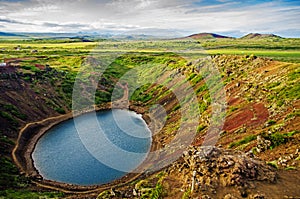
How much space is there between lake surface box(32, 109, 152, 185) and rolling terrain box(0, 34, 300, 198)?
3663 millimetres

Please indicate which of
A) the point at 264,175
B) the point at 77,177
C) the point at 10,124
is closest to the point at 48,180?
the point at 77,177

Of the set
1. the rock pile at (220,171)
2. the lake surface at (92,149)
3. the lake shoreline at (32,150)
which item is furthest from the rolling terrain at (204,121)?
the lake surface at (92,149)

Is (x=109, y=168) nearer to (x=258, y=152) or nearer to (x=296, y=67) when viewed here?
(x=258, y=152)

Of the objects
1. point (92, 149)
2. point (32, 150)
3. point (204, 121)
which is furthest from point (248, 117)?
point (32, 150)

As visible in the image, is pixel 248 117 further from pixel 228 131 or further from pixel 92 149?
pixel 92 149

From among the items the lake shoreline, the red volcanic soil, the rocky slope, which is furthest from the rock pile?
the lake shoreline

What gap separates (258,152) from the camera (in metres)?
28.8

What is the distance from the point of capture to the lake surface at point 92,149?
43781 millimetres

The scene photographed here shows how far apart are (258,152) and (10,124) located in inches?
1913

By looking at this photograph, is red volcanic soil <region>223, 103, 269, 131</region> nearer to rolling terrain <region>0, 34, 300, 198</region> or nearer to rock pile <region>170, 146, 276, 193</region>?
rolling terrain <region>0, 34, 300, 198</region>

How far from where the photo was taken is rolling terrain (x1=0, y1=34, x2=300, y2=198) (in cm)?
1958

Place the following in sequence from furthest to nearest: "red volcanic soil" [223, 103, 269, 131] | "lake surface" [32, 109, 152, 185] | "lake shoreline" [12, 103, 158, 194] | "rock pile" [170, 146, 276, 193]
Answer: "lake surface" [32, 109, 152, 185]
"red volcanic soil" [223, 103, 269, 131]
"lake shoreline" [12, 103, 158, 194]
"rock pile" [170, 146, 276, 193]

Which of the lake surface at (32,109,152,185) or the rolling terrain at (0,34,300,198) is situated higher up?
the rolling terrain at (0,34,300,198)

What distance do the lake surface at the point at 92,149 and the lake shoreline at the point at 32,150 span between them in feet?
3.34
